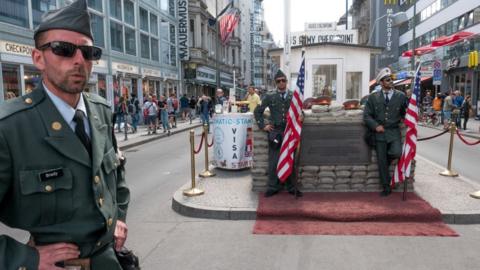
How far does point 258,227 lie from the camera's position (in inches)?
214

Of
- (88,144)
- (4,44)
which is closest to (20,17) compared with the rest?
(4,44)

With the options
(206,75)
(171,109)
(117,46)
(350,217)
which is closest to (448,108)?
(171,109)

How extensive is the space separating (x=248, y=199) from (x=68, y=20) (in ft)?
16.6

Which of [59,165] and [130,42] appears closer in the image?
[59,165]

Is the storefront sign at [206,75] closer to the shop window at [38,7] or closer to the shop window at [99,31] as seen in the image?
the shop window at [99,31]

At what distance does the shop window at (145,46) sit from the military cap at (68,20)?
26.8m

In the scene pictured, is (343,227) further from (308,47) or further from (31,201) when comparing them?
(308,47)

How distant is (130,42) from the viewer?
84.0 feet

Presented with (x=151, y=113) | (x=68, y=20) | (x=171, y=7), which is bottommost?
(x=151, y=113)

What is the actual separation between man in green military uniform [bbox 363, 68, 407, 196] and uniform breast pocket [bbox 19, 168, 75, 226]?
221 inches

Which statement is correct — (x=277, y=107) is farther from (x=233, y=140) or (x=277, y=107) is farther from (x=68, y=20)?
(x=68, y=20)

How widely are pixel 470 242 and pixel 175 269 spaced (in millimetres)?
3593

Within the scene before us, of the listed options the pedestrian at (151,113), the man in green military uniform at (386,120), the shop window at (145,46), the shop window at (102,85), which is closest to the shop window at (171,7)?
the shop window at (145,46)

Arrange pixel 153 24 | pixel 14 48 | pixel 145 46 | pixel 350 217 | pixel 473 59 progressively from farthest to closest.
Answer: pixel 153 24 → pixel 145 46 → pixel 473 59 → pixel 14 48 → pixel 350 217
